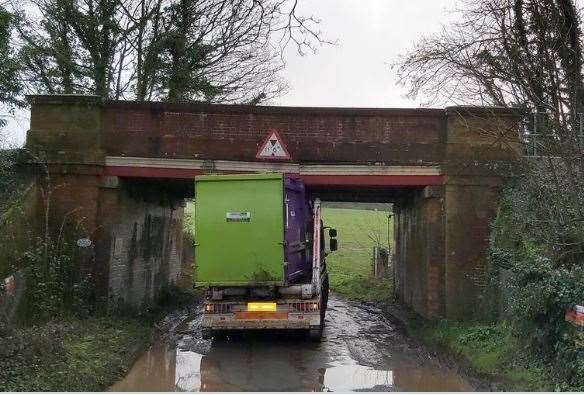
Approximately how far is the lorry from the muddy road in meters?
0.62

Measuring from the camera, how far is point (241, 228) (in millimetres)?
10641

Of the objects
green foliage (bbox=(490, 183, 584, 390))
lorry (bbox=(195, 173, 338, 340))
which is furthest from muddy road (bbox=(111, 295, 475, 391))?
green foliage (bbox=(490, 183, 584, 390))

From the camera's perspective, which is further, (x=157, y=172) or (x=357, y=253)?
(x=357, y=253)

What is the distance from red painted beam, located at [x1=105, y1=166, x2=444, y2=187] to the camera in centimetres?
1280

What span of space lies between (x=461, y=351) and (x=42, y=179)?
354 inches

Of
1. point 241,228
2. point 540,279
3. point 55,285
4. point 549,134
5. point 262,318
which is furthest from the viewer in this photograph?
point 55,285

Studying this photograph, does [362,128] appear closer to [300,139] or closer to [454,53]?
[300,139]

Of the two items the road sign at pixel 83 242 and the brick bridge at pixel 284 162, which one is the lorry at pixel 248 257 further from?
the road sign at pixel 83 242

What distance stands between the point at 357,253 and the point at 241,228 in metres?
24.1

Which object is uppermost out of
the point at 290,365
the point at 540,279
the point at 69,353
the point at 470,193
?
the point at 470,193

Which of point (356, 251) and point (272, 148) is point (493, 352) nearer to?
point (272, 148)

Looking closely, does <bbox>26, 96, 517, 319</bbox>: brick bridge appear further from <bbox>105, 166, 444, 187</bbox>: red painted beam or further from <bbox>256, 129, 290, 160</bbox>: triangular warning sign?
<bbox>256, 129, 290, 160</bbox>: triangular warning sign

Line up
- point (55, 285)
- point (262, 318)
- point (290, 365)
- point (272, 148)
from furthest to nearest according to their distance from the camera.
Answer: point (272, 148), point (55, 285), point (262, 318), point (290, 365)

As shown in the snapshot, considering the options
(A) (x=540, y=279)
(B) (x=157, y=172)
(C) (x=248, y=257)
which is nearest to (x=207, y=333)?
(C) (x=248, y=257)
